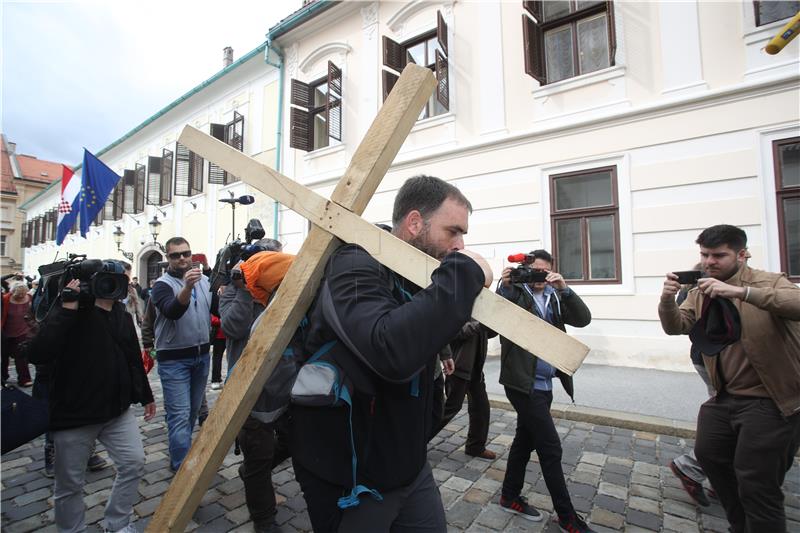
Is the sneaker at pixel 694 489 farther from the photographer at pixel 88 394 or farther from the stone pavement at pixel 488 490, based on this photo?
the photographer at pixel 88 394

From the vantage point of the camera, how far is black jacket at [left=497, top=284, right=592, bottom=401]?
272 centimetres

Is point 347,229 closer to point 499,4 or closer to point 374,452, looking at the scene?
point 374,452

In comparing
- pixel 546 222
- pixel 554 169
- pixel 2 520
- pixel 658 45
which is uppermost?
pixel 658 45

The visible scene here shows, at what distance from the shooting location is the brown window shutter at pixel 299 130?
35.2 ft

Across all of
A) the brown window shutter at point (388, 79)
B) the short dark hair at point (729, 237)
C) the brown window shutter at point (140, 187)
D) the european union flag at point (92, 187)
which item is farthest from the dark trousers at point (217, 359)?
the brown window shutter at point (140, 187)

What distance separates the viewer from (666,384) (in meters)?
5.39

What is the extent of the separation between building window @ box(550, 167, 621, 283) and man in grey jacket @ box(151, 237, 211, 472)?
5.94 meters

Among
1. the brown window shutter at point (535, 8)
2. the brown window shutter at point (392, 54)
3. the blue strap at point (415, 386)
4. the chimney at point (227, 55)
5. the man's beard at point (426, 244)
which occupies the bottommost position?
the blue strap at point (415, 386)

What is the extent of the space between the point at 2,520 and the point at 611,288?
24.5 ft

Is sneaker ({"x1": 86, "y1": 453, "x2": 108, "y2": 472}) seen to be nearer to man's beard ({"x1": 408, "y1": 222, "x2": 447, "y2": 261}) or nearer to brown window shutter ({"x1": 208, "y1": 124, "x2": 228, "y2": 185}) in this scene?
man's beard ({"x1": 408, "y1": 222, "x2": 447, "y2": 261})

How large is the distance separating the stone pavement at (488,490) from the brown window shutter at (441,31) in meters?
7.51

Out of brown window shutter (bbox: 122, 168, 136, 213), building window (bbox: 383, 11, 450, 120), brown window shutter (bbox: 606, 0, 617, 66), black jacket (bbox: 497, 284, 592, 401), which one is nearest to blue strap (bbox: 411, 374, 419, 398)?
black jacket (bbox: 497, 284, 592, 401)

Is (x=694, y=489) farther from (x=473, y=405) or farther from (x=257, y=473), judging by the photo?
(x=257, y=473)

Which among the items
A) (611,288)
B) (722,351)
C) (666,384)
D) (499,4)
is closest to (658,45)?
(499,4)
